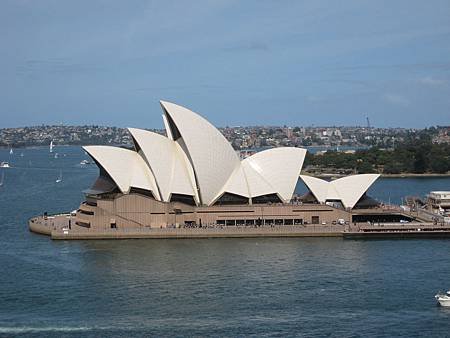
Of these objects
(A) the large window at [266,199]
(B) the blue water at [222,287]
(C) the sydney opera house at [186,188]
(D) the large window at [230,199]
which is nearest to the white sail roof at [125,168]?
(C) the sydney opera house at [186,188]

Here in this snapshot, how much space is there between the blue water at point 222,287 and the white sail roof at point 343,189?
534 centimetres

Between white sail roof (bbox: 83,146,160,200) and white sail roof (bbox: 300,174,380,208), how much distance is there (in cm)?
935

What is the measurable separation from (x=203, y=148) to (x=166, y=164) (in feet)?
7.22

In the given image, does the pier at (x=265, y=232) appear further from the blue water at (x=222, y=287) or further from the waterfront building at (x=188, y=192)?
the blue water at (x=222, y=287)

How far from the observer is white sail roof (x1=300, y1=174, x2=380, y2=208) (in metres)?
41.9

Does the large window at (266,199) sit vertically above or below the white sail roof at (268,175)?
below

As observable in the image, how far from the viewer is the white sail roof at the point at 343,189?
137 feet

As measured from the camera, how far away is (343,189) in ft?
139

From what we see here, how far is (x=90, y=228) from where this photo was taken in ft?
126

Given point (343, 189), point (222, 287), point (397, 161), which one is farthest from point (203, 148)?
point (397, 161)

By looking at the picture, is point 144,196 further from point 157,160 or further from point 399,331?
point 399,331

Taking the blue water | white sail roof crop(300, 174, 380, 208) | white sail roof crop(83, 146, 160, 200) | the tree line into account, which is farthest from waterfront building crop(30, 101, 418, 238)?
the tree line

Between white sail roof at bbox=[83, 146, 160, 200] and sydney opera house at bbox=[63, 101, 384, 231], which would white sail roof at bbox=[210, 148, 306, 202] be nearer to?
sydney opera house at bbox=[63, 101, 384, 231]

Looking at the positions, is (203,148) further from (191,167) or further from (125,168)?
(125,168)
